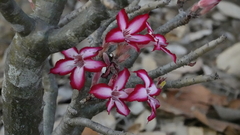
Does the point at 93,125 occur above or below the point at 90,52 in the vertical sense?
below

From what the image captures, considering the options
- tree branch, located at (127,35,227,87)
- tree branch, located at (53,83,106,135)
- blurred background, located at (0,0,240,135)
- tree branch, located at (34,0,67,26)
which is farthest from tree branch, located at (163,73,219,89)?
blurred background, located at (0,0,240,135)

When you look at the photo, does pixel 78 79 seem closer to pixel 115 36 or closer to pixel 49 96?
pixel 115 36

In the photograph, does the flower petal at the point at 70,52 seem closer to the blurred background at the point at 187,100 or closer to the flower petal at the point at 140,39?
the flower petal at the point at 140,39

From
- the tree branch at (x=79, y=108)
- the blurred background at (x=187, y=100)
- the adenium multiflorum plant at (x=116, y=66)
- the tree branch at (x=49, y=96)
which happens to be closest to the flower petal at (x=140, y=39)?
the adenium multiflorum plant at (x=116, y=66)

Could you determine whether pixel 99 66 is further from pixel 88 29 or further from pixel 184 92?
pixel 184 92

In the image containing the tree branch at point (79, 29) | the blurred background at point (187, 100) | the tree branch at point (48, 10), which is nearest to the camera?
the tree branch at point (79, 29)

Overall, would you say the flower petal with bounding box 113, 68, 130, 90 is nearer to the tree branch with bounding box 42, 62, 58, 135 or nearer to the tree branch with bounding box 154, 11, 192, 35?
the tree branch with bounding box 154, 11, 192, 35

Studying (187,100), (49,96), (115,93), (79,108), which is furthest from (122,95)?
(187,100)
